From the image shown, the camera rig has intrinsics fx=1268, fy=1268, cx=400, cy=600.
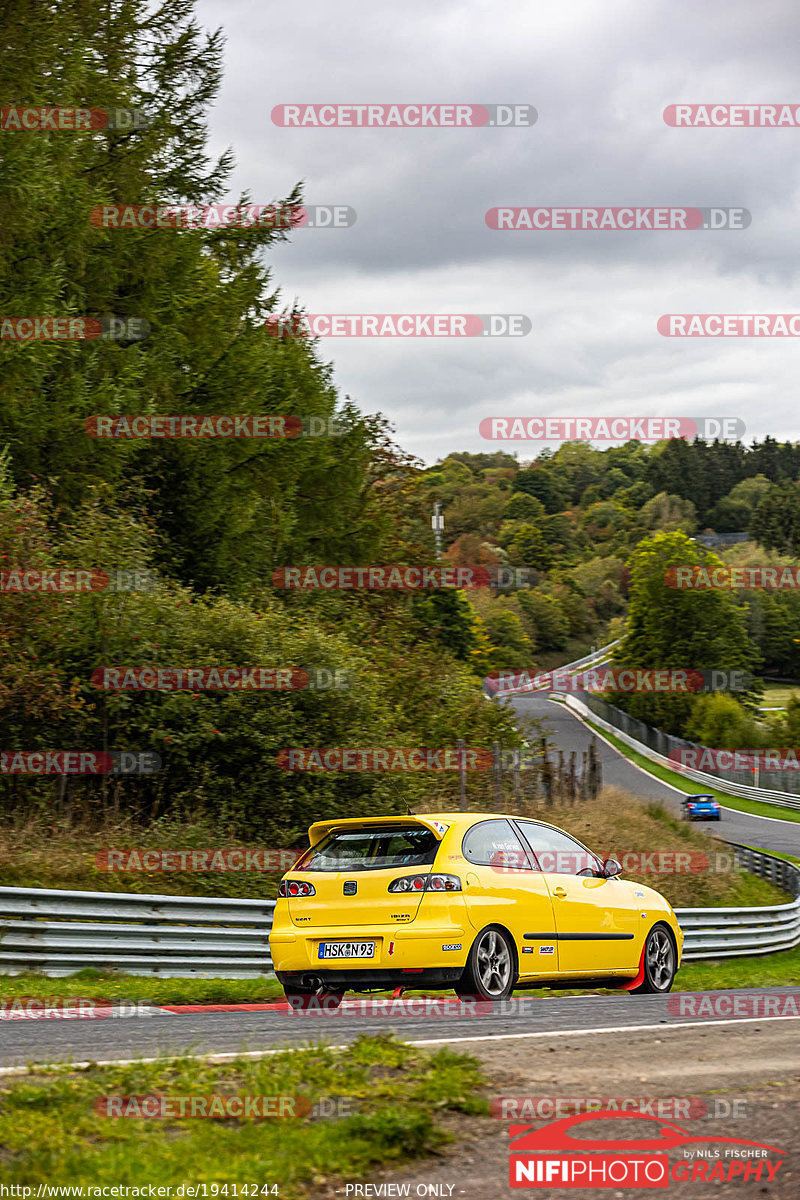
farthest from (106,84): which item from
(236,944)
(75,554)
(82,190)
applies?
(236,944)

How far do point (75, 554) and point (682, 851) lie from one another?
1664cm

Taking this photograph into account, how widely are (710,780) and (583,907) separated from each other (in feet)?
191

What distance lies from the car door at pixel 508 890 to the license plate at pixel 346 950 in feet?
2.53

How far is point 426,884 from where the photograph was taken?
916cm

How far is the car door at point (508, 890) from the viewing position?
9398mm

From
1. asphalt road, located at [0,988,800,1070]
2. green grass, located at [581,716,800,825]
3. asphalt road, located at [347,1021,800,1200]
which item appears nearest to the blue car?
green grass, located at [581,716,800,825]

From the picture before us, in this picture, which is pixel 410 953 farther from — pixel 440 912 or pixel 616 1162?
pixel 616 1162

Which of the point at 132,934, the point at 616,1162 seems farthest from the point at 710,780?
the point at 616,1162

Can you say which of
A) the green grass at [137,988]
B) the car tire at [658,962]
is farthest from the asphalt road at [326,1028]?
the car tire at [658,962]

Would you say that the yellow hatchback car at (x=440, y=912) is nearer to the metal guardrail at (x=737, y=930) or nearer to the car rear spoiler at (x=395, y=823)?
the car rear spoiler at (x=395, y=823)

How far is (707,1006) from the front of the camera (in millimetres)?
9836

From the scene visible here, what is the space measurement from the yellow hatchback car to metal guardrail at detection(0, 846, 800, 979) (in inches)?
98.8

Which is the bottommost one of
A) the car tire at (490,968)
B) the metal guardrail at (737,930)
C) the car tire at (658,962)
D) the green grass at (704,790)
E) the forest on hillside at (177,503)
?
the green grass at (704,790)

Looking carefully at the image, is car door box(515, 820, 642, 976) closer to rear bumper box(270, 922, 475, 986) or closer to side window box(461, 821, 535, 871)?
side window box(461, 821, 535, 871)
